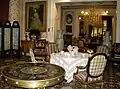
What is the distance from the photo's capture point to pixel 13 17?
10.7m

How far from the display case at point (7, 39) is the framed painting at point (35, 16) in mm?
1617

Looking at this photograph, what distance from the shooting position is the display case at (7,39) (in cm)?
967

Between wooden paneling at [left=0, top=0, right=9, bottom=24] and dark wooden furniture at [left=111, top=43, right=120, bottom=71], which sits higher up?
wooden paneling at [left=0, top=0, right=9, bottom=24]

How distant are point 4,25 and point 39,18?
2.24 metres

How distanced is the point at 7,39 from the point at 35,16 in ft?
7.68

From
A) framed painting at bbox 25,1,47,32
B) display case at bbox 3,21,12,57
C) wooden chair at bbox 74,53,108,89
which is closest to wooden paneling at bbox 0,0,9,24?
display case at bbox 3,21,12,57

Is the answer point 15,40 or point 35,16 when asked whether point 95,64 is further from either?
point 35,16

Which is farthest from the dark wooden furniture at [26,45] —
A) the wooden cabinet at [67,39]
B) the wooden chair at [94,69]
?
the wooden chair at [94,69]

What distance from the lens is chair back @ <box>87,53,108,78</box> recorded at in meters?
4.06

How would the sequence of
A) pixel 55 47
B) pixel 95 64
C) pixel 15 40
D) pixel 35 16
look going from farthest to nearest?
pixel 35 16 < pixel 15 40 < pixel 55 47 < pixel 95 64

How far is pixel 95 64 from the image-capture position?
4098 millimetres

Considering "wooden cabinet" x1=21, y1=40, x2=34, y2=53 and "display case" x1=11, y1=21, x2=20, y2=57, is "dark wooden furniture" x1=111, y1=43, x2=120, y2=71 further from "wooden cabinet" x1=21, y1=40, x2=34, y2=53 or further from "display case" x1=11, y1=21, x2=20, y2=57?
"display case" x1=11, y1=21, x2=20, y2=57

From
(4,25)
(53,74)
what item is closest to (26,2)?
(4,25)

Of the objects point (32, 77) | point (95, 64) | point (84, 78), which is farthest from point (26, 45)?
point (32, 77)
